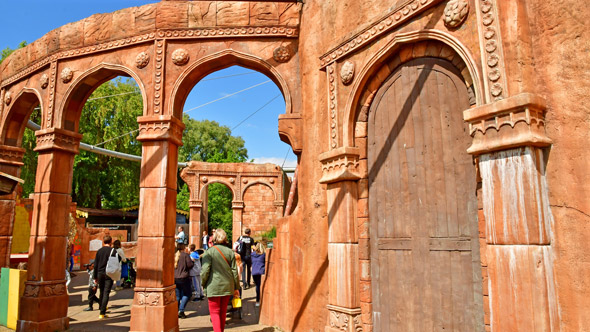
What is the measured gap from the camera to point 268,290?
6883 mm

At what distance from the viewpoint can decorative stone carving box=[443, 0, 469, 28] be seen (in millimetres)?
3912

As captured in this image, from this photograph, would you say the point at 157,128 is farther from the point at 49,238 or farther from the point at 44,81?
the point at 44,81

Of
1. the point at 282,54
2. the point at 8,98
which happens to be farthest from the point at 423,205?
the point at 8,98

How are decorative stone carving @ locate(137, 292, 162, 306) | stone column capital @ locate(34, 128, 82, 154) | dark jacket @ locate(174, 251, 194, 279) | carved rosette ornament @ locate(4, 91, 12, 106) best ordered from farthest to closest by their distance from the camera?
1. carved rosette ornament @ locate(4, 91, 12, 106)
2. dark jacket @ locate(174, 251, 194, 279)
3. stone column capital @ locate(34, 128, 82, 154)
4. decorative stone carving @ locate(137, 292, 162, 306)

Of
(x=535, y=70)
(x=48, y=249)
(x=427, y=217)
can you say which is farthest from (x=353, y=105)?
(x=48, y=249)

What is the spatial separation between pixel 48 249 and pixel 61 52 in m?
3.65

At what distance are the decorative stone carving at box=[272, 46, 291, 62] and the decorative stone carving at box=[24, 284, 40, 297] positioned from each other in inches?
220

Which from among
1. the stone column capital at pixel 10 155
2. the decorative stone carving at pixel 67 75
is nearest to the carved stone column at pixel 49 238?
the decorative stone carving at pixel 67 75

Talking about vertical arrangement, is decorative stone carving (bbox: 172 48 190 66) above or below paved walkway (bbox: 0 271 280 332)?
above

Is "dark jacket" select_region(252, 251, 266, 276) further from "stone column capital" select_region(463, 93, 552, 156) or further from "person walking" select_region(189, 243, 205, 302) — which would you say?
"stone column capital" select_region(463, 93, 552, 156)

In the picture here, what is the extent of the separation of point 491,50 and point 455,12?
66 centimetres

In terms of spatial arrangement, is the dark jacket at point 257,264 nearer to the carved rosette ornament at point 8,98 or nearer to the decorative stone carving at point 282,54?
the decorative stone carving at point 282,54

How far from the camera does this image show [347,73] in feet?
17.3

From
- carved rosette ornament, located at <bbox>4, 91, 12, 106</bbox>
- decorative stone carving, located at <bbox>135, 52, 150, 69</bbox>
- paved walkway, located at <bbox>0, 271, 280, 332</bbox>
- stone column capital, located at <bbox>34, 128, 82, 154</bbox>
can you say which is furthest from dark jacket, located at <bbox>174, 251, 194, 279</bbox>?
carved rosette ornament, located at <bbox>4, 91, 12, 106</bbox>
